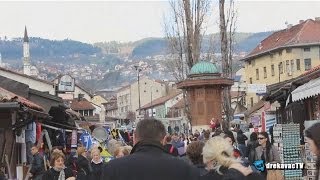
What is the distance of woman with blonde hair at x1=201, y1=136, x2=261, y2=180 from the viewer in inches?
220

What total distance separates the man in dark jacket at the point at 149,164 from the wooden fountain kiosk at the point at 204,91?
30655 mm

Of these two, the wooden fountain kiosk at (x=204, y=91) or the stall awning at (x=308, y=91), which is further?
the wooden fountain kiosk at (x=204, y=91)

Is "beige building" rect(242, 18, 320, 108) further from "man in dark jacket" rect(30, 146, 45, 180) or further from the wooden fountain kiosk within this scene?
"man in dark jacket" rect(30, 146, 45, 180)

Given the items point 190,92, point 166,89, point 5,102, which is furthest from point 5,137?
point 166,89

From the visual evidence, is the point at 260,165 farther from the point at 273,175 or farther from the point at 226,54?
the point at 226,54

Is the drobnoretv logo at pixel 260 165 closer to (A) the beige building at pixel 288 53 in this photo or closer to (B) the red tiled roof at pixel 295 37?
(A) the beige building at pixel 288 53

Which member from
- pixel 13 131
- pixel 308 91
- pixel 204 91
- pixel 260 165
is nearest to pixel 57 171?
pixel 260 165

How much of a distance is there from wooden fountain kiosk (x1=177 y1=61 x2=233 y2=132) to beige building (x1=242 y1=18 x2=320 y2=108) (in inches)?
1721

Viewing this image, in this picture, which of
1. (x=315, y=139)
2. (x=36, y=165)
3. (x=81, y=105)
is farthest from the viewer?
(x=81, y=105)

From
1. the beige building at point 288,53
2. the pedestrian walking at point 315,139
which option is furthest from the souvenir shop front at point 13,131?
the beige building at point 288,53

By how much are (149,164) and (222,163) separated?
3.03ft

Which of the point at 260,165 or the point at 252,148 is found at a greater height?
the point at 252,148

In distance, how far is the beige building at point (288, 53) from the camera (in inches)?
3209

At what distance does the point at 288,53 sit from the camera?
271 ft
